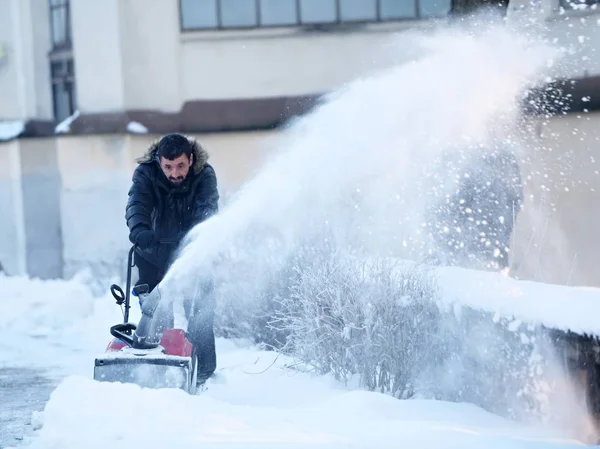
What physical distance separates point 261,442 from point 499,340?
176 cm

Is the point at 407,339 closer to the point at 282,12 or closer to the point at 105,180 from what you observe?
the point at 282,12

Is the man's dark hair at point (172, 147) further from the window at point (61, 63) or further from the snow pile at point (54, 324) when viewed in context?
the window at point (61, 63)

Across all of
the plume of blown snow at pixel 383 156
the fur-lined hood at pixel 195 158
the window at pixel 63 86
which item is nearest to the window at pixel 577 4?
the plume of blown snow at pixel 383 156

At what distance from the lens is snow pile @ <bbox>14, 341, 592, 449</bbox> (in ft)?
16.3

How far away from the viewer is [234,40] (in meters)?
14.6

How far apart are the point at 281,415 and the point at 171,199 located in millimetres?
1584

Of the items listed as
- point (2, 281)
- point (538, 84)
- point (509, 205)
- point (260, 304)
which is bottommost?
point (2, 281)

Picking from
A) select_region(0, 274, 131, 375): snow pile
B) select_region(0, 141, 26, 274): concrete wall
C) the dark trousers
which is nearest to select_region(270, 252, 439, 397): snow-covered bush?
the dark trousers

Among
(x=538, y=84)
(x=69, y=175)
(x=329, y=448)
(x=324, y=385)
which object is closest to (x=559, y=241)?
(x=538, y=84)

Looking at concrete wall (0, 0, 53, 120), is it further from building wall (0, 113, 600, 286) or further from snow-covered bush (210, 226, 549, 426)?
snow-covered bush (210, 226, 549, 426)

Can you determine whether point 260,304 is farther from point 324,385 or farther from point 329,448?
point 329,448

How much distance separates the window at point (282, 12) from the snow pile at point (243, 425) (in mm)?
9337

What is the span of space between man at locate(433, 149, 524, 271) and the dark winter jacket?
10.1 feet

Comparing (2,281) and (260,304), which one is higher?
(260,304)
